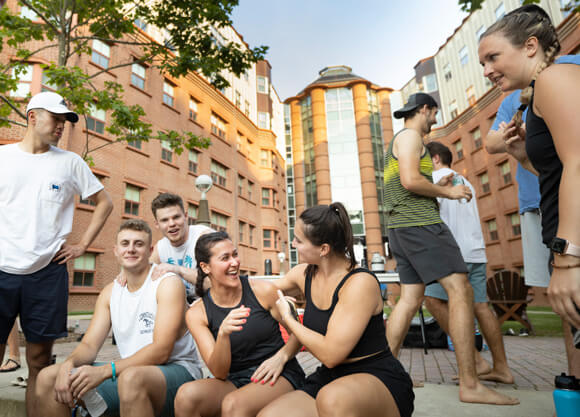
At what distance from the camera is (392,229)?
315cm

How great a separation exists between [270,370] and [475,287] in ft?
7.69

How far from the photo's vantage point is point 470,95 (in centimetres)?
2642

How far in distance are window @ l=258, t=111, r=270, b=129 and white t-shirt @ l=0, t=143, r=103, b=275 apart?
95.1 feet

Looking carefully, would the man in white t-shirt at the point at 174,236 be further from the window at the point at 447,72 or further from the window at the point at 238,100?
the window at the point at 447,72

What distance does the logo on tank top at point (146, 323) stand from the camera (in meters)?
2.59

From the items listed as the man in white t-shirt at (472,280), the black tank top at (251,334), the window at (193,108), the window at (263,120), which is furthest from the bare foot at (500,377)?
the window at (263,120)

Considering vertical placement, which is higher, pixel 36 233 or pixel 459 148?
pixel 459 148

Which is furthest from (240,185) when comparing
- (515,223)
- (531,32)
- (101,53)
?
(531,32)

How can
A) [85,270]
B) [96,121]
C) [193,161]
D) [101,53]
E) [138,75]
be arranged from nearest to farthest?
[85,270] → [96,121] → [101,53] → [138,75] → [193,161]

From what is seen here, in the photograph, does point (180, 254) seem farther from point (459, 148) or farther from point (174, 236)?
point (459, 148)

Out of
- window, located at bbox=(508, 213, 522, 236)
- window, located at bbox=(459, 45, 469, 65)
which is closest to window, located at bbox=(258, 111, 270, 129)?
window, located at bbox=(459, 45, 469, 65)

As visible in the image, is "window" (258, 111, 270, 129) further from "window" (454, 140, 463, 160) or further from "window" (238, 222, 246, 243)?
"window" (454, 140, 463, 160)

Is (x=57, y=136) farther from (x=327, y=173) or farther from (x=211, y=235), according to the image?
(x=327, y=173)

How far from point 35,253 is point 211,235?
1.36m
